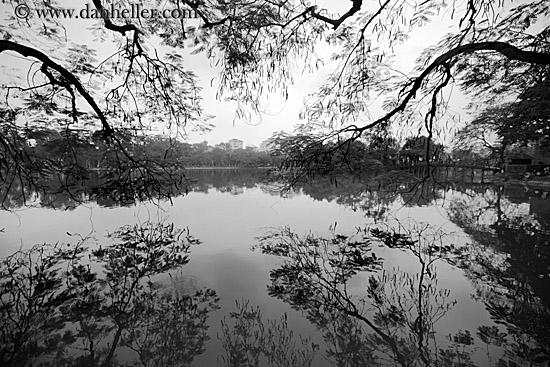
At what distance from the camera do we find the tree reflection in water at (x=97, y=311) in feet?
5.67

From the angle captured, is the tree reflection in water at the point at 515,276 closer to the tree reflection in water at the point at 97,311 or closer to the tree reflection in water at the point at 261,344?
the tree reflection in water at the point at 261,344

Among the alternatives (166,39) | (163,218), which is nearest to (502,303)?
(166,39)

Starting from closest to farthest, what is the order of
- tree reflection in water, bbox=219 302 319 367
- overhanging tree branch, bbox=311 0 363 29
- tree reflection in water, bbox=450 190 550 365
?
tree reflection in water, bbox=219 302 319 367 < tree reflection in water, bbox=450 190 550 365 < overhanging tree branch, bbox=311 0 363 29

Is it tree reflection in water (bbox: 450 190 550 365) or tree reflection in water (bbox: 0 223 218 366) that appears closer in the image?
tree reflection in water (bbox: 0 223 218 366)

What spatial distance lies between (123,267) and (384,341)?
3.23 metres

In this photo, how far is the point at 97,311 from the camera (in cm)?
222

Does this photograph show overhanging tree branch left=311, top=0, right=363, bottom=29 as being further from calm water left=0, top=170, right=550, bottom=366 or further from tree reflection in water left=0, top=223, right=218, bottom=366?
tree reflection in water left=0, top=223, right=218, bottom=366

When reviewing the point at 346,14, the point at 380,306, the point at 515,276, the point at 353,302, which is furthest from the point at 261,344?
the point at 515,276

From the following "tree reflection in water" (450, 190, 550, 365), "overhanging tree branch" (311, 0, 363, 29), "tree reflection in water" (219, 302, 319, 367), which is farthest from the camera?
"overhanging tree branch" (311, 0, 363, 29)

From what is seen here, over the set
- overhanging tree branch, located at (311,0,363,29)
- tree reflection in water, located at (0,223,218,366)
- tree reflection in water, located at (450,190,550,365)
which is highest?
overhanging tree branch, located at (311,0,363,29)

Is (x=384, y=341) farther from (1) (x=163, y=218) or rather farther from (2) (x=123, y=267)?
(1) (x=163, y=218)

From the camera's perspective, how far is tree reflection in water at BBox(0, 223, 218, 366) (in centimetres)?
173

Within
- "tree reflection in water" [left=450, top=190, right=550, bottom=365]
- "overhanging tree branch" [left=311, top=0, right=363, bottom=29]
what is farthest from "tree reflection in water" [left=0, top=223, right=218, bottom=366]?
"overhanging tree branch" [left=311, top=0, right=363, bottom=29]

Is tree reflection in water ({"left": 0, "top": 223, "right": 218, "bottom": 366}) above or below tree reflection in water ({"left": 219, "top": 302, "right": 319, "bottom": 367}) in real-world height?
above
